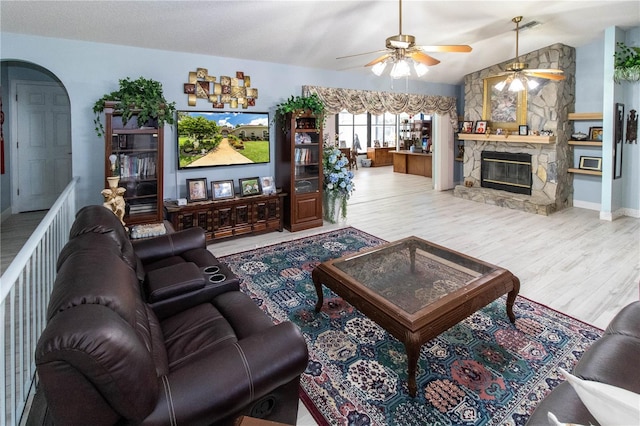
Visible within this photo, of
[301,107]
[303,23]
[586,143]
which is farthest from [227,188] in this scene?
[586,143]

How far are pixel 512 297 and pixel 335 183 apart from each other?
3.34 meters

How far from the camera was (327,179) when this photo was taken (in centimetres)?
574

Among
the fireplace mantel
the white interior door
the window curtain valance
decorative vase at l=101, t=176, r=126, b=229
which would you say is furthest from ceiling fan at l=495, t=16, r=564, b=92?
the white interior door

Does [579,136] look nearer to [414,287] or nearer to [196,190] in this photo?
[414,287]

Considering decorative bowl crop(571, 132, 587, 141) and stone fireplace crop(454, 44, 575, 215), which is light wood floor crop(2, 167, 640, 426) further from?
decorative bowl crop(571, 132, 587, 141)

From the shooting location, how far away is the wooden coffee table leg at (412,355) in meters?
2.05

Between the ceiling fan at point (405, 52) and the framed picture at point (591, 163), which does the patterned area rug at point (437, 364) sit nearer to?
the ceiling fan at point (405, 52)

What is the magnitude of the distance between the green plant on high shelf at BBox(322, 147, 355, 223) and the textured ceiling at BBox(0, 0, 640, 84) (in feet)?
4.82

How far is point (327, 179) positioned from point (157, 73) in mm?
2745

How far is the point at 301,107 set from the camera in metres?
5.12

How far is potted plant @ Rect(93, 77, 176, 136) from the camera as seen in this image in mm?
3918

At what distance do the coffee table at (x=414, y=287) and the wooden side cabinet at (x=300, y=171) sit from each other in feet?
7.40

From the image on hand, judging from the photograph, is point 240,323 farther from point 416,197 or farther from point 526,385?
point 416,197

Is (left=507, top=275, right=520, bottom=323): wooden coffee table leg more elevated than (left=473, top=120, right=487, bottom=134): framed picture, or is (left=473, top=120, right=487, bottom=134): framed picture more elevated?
(left=473, top=120, right=487, bottom=134): framed picture
